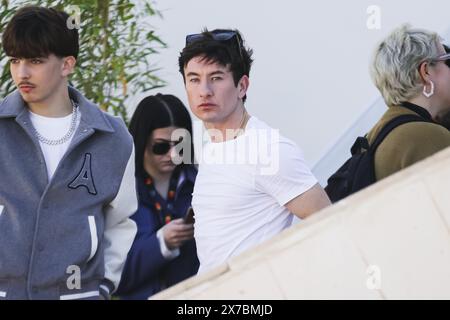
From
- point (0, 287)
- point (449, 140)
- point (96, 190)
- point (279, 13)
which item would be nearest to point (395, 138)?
point (449, 140)

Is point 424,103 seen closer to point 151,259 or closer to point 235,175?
point 235,175

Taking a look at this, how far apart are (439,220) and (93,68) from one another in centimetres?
248

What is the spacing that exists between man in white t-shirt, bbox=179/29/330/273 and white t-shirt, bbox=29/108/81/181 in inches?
15.0

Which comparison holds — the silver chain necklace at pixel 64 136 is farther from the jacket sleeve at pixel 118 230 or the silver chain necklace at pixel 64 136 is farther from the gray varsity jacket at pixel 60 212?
the jacket sleeve at pixel 118 230

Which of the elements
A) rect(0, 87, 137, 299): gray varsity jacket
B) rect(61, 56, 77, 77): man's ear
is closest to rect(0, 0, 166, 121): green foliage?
rect(61, 56, 77, 77): man's ear

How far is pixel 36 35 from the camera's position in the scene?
3.50m

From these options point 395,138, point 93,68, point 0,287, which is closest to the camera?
point 0,287

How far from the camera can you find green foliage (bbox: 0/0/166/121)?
190 inches

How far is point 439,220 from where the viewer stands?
2703 millimetres

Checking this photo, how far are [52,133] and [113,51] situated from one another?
1.44 meters

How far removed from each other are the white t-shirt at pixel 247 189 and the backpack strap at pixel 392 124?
0.38 metres

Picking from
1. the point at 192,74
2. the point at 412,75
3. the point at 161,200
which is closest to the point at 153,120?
the point at 161,200

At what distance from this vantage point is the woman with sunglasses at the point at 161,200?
4027 millimetres

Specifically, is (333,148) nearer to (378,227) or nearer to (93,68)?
(93,68)
